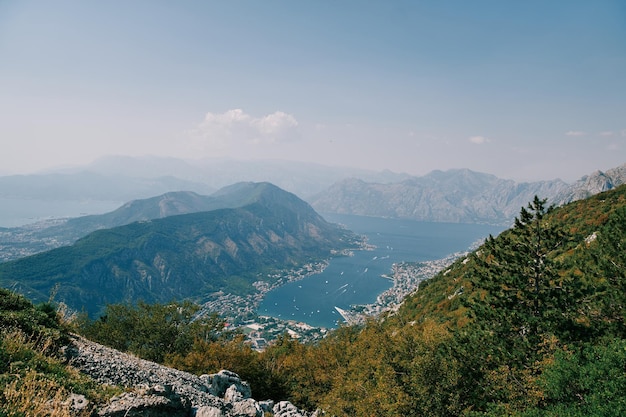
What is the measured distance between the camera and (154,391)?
12.0 m

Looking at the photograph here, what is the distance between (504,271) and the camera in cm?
2344

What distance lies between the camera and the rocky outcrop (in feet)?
33.5

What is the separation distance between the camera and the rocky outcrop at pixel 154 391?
1022 centimetres

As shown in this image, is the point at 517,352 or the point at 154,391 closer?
the point at 154,391

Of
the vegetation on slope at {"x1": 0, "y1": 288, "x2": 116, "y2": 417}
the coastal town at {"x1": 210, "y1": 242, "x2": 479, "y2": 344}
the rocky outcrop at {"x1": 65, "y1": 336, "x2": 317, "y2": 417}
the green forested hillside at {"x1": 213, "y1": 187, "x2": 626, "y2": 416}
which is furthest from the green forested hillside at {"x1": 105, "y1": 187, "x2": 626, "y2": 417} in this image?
the coastal town at {"x1": 210, "y1": 242, "x2": 479, "y2": 344}

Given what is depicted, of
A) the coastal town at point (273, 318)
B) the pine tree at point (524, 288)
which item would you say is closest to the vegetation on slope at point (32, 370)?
the pine tree at point (524, 288)

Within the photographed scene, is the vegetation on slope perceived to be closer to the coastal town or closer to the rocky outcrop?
the rocky outcrop

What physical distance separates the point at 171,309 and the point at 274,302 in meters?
149

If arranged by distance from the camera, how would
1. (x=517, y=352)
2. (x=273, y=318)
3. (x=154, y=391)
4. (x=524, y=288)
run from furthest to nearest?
1. (x=273, y=318)
2. (x=524, y=288)
3. (x=517, y=352)
4. (x=154, y=391)

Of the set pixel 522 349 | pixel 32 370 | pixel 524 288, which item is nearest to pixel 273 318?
pixel 524 288

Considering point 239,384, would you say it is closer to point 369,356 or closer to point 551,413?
point 369,356

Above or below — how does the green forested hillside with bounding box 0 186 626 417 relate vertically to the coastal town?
above

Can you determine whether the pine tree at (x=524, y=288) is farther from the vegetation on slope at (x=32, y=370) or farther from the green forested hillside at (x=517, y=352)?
the vegetation on slope at (x=32, y=370)

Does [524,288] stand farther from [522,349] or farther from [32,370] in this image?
[32,370]
